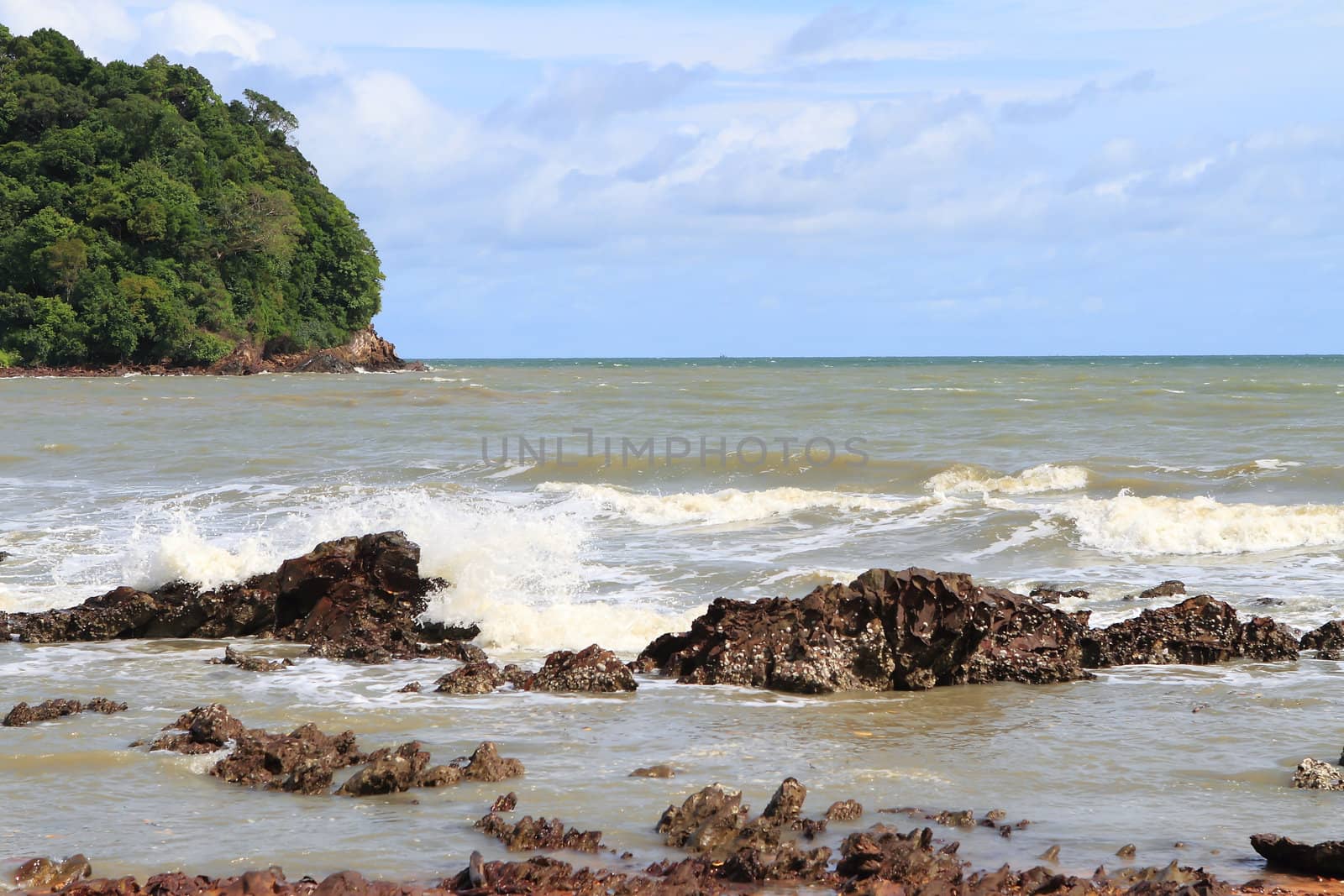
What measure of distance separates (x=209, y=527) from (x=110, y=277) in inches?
2280

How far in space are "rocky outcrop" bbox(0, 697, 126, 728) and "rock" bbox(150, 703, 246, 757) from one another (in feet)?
2.68

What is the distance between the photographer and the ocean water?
501 centimetres

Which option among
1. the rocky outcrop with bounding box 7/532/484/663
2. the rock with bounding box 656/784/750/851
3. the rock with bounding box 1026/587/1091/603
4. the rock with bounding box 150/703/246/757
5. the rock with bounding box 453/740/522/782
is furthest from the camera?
the rock with bounding box 1026/587/1091/603

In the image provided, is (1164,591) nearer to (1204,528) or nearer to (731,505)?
(1204,528)

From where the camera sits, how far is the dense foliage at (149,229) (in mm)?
63969

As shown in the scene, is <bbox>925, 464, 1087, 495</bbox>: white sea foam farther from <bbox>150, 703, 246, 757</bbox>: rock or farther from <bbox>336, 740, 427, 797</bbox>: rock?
<bbox>336, 740, 427, 797</bbox>: rock

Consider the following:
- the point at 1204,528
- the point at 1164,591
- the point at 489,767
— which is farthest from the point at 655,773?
the point at 1204,528

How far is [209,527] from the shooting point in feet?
45.2

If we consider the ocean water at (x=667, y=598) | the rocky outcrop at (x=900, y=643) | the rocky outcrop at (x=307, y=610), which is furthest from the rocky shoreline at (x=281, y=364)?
the rocky outcrop at (x=900, y=643)

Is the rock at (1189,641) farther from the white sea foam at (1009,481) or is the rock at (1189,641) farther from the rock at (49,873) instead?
the white sea foam at (1009,481)

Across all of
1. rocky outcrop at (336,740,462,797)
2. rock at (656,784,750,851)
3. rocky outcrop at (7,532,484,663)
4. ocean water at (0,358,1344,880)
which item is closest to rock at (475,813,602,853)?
ocean water at (0,358,1344,880)

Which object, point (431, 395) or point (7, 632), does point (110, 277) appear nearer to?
point (431, 395)

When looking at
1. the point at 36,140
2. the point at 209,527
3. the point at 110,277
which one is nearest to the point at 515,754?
the point at 209,527

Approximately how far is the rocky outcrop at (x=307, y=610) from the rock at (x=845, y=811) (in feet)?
13.2
